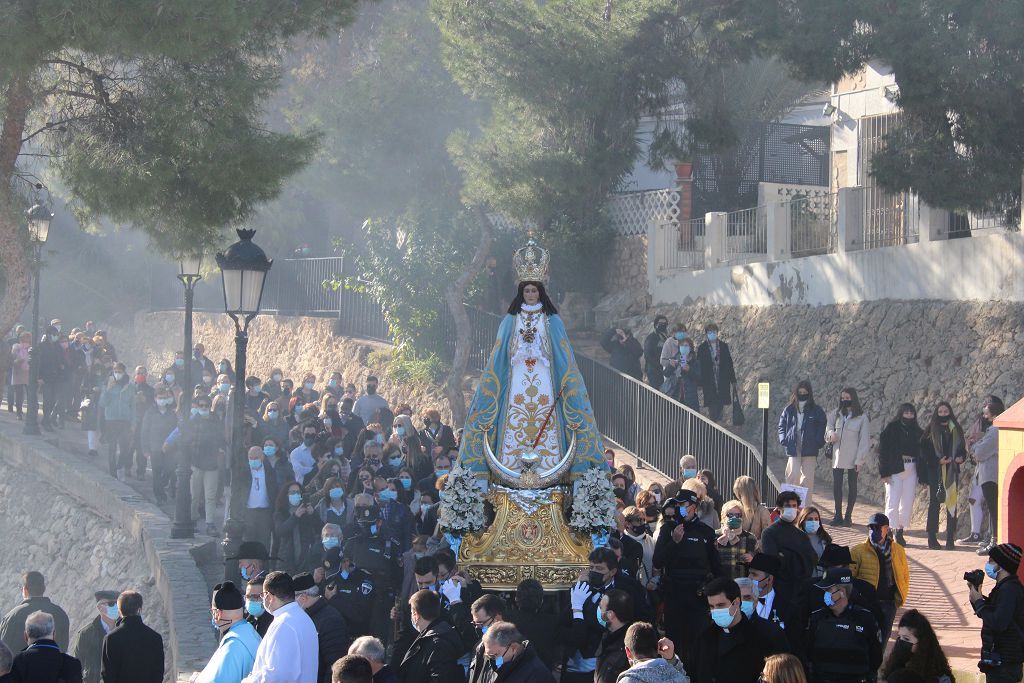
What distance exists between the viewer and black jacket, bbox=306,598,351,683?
9.70 metres

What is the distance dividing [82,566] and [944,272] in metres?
12.7

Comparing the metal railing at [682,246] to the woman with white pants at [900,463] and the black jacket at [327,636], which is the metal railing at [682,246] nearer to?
the woman with white pants at [900,463]

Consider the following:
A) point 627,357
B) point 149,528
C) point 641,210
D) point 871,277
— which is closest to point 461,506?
point 149,528

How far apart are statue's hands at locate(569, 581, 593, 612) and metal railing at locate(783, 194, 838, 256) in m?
13.9

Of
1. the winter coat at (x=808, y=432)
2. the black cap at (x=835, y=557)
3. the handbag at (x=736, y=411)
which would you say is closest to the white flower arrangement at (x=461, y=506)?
the black cap at (x=835, y=557)

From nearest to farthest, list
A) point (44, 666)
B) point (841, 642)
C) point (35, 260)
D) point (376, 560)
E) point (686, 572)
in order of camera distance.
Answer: point (841, 642) → point (44, 666) → point (686, 572) → point (376, 560) → point (35, 260)

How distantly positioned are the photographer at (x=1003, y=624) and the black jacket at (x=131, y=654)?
18.8ft

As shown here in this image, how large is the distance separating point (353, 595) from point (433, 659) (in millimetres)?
2727

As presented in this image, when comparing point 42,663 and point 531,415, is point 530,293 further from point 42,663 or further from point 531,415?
point 42,663

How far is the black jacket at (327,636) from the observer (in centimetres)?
970

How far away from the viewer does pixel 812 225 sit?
78.9 ft

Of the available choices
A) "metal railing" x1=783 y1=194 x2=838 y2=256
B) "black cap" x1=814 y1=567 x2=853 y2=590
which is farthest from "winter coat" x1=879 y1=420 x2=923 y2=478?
"black cap" x1=814 y1=567 x2=853 y2=590

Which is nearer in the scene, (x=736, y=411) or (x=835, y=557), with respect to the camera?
(x=835, y=557)

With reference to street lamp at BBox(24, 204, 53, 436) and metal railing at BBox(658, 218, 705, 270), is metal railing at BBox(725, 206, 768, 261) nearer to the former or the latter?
metal railing at BBox(658, 218, 705, 270)
